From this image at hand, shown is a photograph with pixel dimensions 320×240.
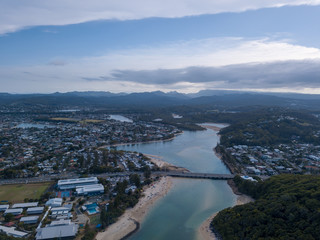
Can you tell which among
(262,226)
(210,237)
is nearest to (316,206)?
(262,226)

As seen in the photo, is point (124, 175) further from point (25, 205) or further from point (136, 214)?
point (25, 205)

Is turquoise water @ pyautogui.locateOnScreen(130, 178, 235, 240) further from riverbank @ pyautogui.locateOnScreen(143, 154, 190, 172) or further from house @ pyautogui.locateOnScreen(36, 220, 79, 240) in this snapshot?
house @ pyautogui.locateOnScreen(36, 220, 79, 240)

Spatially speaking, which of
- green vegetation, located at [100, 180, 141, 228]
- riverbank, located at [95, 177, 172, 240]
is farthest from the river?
green vegetation, located at [100, 180, 141, 228]

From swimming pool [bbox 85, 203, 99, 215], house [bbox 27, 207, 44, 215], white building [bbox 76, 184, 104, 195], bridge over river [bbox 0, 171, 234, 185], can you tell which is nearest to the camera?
house [bbox 27, 207, 44, 215]

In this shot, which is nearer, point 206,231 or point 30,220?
point 206,231

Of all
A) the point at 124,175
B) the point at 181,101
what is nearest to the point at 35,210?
the point at 124,175

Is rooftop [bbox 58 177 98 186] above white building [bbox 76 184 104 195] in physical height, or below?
above
